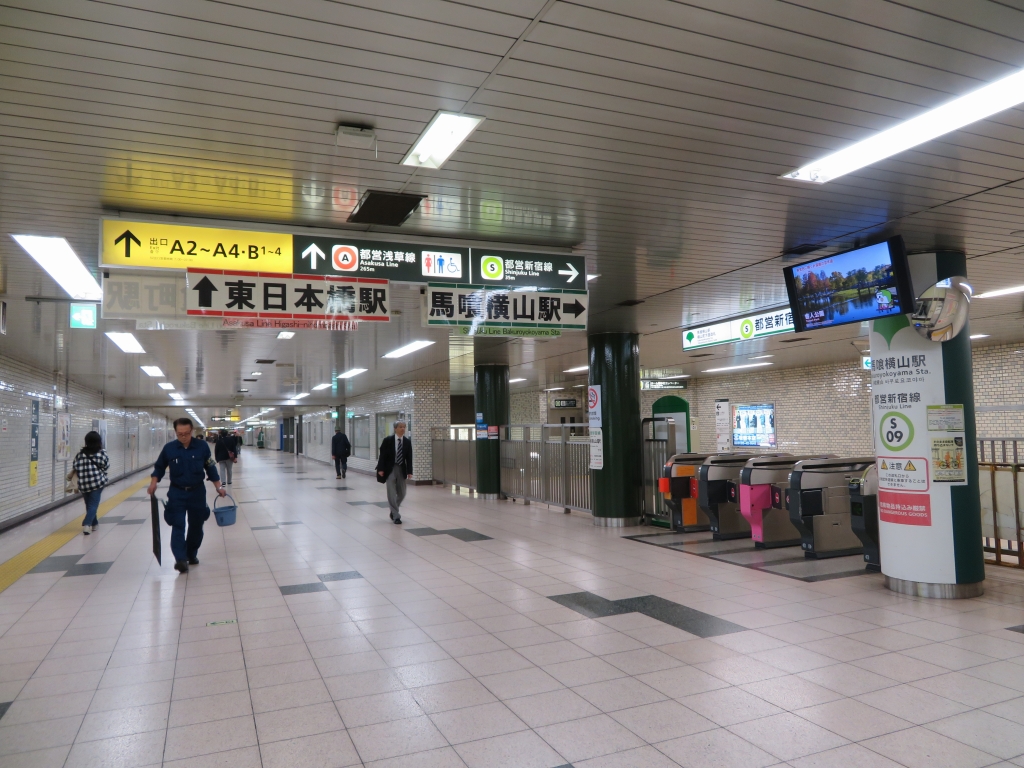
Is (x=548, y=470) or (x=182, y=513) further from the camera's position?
(x=548, y=470)

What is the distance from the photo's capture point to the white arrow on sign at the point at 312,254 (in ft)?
16.5

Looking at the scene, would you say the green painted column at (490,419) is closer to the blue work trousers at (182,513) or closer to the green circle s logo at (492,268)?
the blue work trousers at (182,513)

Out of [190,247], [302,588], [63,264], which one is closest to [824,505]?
[302,588]

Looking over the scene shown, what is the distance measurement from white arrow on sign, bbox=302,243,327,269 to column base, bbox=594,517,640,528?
684 cm

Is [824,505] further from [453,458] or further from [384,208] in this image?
[453,458]

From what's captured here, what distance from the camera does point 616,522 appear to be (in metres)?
10.3

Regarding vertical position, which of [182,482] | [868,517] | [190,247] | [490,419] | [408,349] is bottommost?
[868,517]

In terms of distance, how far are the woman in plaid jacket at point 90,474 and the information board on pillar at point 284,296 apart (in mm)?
6949

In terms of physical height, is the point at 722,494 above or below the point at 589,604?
above

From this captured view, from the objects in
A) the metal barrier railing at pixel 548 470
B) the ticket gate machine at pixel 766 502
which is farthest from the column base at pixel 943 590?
the metal barrier railing at pixel 548 470

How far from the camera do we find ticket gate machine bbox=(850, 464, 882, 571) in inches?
271

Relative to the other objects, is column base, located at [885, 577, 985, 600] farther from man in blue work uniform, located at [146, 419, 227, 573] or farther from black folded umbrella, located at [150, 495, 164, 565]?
black folded umbrella, located at [150, 495, 164, 565]

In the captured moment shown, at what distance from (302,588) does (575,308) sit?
382cm

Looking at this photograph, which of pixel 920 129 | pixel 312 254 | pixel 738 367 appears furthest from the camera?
pixel 738 367
